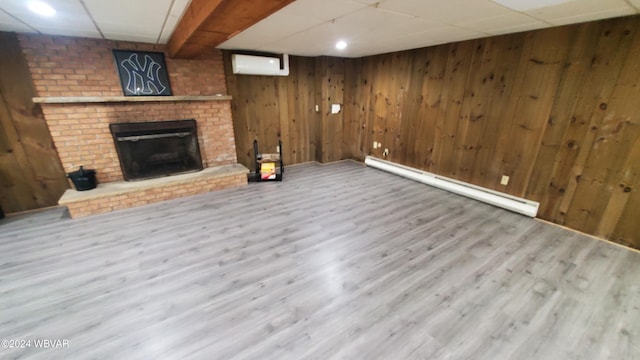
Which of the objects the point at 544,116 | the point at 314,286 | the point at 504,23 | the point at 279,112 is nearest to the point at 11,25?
the point at 279,112

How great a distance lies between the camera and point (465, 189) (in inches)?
148

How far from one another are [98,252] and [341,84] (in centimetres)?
482

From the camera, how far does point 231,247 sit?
2.55 m

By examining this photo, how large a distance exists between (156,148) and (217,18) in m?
2.72

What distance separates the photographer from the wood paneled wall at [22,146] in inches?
115

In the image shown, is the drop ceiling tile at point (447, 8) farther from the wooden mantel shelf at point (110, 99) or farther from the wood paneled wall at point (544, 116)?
A: the wooden mantel shelf at point (110, 99)

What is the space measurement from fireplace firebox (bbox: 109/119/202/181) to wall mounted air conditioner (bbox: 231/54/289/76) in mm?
1186

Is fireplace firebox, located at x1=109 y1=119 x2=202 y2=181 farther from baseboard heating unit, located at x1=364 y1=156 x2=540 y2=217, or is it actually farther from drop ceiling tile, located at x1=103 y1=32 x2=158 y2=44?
baseboard heating unit, located at x1=364 y1=156 x2=540 y2=217

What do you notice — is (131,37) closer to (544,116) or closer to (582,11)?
(582,11)

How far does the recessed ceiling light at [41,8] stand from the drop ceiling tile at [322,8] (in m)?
1.90

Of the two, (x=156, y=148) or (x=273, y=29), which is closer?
(x=273, y=29)

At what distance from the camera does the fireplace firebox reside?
11.6 feet

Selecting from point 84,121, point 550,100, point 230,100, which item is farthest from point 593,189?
point 84,121

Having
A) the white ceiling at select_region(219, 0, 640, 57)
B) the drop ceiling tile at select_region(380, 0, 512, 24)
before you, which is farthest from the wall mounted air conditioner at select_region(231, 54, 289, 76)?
Result: the drop ceiling tile at select_region(380, 0, 512, 24)
